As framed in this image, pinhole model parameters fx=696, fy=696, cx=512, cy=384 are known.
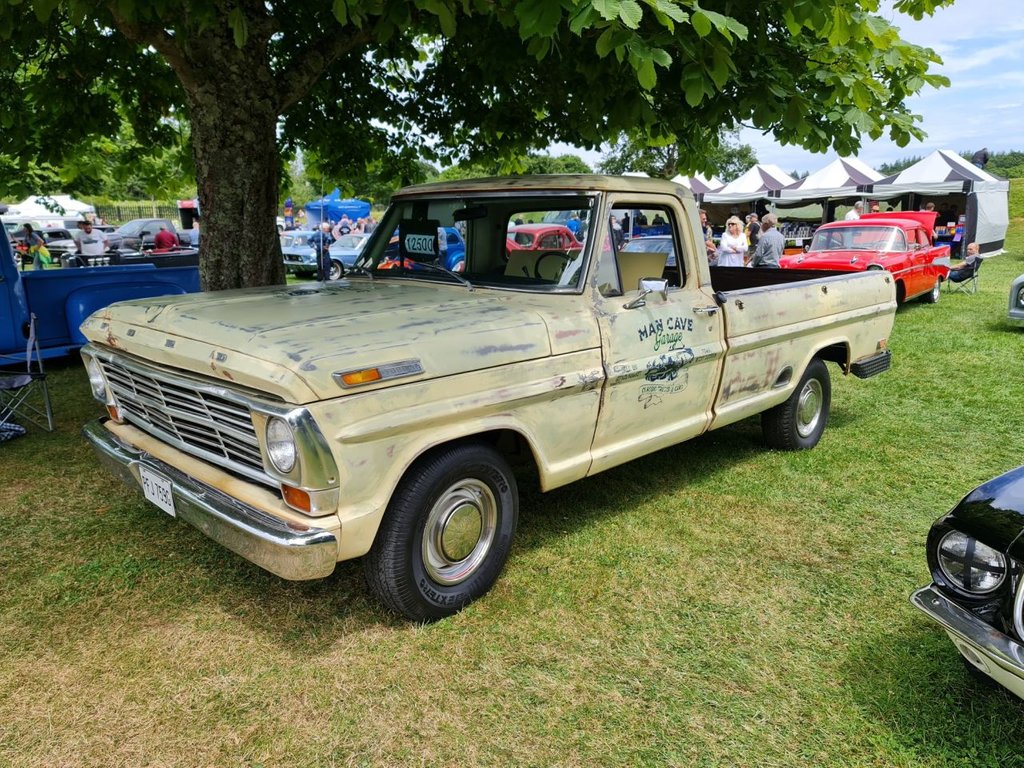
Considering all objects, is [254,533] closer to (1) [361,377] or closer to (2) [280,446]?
(2) [280,446]

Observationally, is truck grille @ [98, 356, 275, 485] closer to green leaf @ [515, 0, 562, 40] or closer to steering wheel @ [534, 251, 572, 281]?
steering wheel @ [534, 251, 572, 281]

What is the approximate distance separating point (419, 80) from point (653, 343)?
5740 millimetres

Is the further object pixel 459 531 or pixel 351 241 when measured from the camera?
pixel 351 241

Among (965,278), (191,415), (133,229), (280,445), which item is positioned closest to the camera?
(280,445)

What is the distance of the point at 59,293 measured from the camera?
7.66m

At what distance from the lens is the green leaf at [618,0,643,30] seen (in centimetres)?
→ 306

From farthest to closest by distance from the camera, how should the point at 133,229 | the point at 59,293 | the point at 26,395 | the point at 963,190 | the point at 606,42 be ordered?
the point at 133,229 → the point at 963,190 → the point at 59,293 → the point at 26,395 → the point at 606,42

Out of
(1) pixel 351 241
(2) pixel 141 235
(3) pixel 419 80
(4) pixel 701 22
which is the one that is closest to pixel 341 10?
(4) pixel 701 22

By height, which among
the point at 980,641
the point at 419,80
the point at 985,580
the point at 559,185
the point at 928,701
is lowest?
the point at 928,701

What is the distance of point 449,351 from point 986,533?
80.9 inches

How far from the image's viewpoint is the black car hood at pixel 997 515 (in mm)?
2266

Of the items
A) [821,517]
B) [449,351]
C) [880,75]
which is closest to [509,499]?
[449,351]

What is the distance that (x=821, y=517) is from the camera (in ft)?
14.3

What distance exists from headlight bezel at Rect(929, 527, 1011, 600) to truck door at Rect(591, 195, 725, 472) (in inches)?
62.2
